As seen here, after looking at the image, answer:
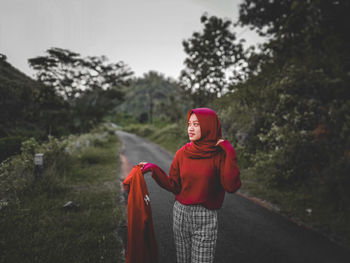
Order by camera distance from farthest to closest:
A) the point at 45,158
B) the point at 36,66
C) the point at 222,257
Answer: the point at 36,66
the point at 45,158
the point at 222,257

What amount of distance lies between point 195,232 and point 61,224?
289 centimetres

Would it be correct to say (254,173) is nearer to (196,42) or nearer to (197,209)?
(196,42)

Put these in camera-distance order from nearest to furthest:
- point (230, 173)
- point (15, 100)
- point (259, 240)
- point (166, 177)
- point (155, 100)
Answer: point (230, 173) < point (166, 177) < point (259, 240) < point (15, 100) < point (155, 100)

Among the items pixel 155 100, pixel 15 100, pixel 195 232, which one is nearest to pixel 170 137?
pixel 15 100

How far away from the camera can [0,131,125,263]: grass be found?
2.63 meters

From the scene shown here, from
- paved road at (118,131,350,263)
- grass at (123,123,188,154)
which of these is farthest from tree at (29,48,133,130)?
paved road at (118,131,350,263)

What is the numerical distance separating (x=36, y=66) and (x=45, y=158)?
6429 millimetres

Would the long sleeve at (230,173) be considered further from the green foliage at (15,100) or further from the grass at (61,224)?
the green foliage at (15,100)

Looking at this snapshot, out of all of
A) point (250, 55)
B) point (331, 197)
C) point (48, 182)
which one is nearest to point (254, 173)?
point (331, 197)

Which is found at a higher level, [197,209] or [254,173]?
[197,209]

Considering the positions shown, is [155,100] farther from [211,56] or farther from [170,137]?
[211,56]

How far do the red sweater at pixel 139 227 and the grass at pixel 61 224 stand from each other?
127 cm

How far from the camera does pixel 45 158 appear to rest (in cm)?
588

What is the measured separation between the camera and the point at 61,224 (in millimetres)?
3369
